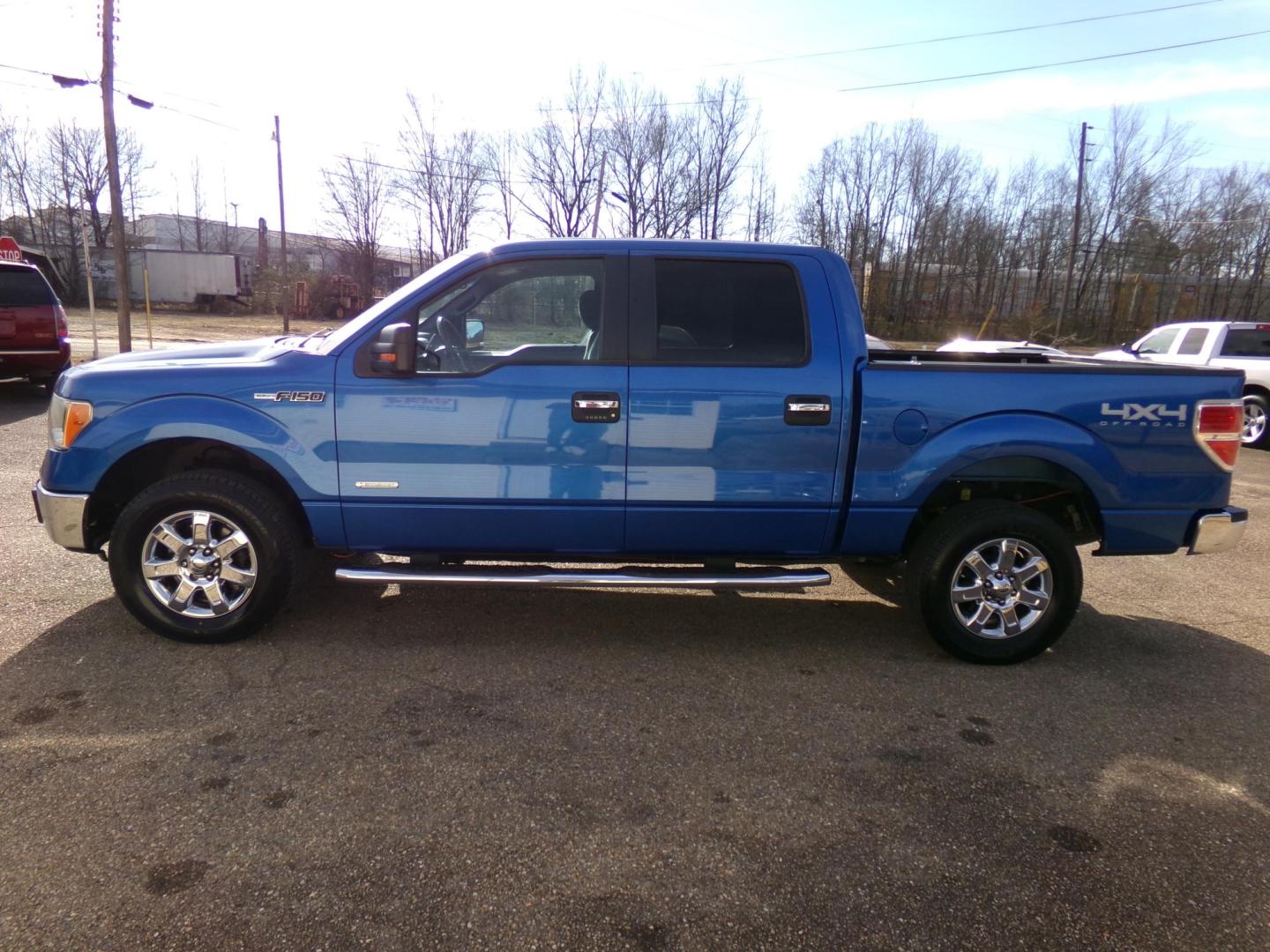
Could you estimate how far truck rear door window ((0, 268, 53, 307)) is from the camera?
436 inches

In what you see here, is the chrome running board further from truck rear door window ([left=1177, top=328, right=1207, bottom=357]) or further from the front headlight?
truck rear door window ([left=1177, top=328, right=1207, bottom=357])

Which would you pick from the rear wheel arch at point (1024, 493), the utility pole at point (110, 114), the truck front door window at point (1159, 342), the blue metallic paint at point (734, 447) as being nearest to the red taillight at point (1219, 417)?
the rear wheel arch at point (1024, 493)

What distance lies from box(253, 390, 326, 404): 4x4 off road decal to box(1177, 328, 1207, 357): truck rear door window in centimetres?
1381

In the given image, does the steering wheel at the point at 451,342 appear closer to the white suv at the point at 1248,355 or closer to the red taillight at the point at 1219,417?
the red taillight at the point at 1219,417

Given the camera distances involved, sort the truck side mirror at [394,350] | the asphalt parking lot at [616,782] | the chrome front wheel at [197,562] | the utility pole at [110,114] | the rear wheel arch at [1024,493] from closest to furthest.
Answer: the asphalt parking lot at [616,782], the truck side mirror at [394,350], the chrome front wheel at [197,562], the rear wheel arch at [1024,493], the utility pole at [110,114]

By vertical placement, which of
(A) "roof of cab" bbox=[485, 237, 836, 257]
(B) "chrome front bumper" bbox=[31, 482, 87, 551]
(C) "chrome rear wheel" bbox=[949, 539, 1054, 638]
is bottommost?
(C) "chrome rear wheel" bbox=[949, 539, 1054, 638]

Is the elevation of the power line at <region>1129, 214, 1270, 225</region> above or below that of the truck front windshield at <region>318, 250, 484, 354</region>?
above

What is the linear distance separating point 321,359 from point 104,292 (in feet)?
171

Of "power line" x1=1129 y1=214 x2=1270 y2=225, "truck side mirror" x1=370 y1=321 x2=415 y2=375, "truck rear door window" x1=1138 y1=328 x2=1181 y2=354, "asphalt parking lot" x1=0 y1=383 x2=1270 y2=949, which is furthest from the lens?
"power line" x1=1129 y1=214 x2=1270 y2=225

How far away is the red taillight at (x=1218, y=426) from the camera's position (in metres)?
3.98

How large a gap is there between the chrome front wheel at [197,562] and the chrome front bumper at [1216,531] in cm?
462

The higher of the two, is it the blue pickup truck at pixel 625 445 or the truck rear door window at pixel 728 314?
the truck rear door window at pixel 728 314

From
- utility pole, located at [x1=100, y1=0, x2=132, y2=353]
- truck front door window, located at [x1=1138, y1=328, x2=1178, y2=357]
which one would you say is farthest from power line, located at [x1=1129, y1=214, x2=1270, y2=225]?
utility pole, located at [x1=100, y1=0, x2=132, y2=353]

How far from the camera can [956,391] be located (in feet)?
12.9
